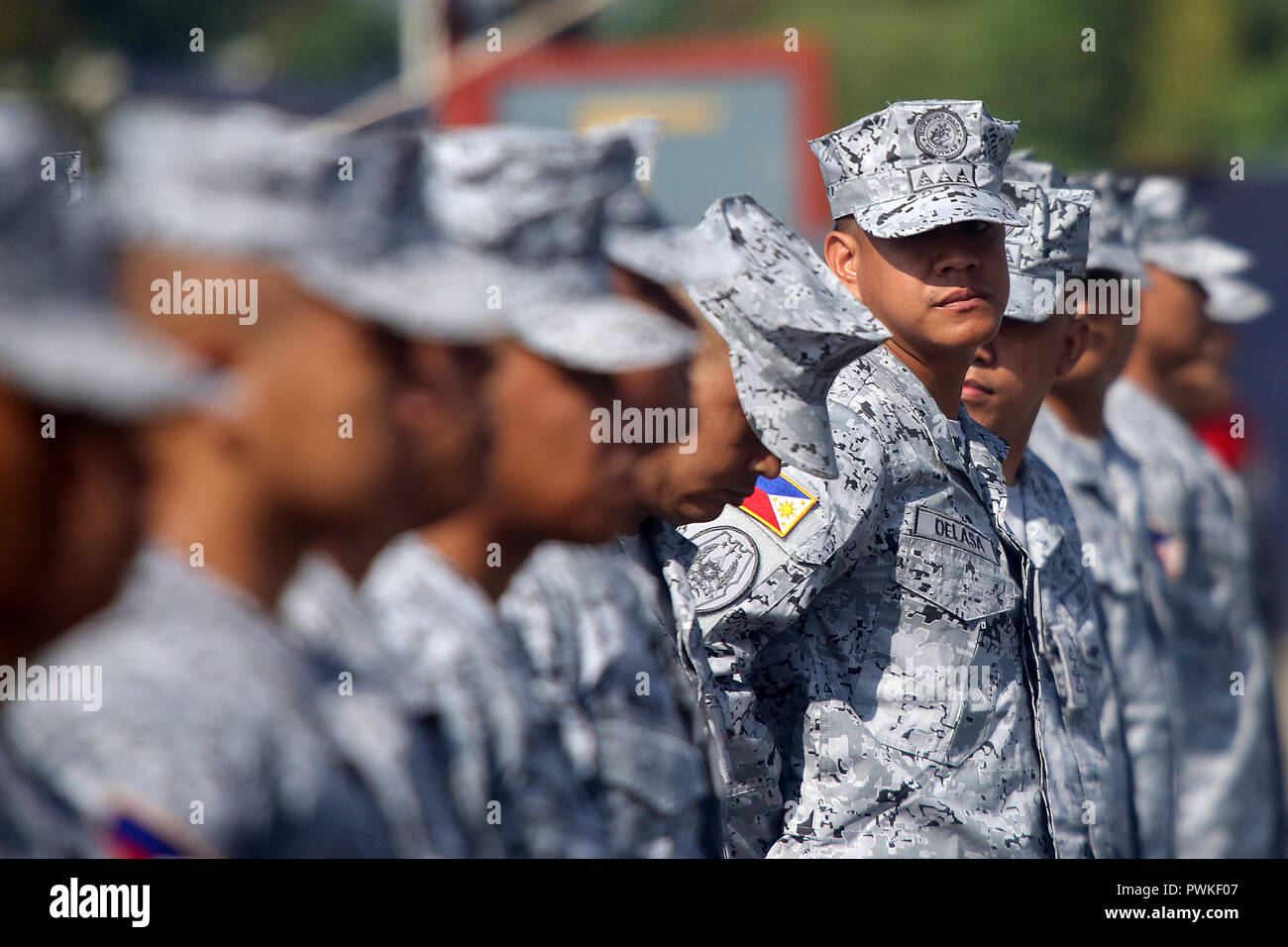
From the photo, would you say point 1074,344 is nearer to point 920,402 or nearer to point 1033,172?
point 1033,172

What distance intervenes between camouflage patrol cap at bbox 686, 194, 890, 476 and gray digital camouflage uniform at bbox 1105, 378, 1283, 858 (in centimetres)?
→ 294

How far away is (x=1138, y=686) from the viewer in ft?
15.5

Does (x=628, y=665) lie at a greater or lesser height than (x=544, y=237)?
lesser

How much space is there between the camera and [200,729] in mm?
1626

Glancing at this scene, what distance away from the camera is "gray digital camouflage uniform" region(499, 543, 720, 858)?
7.33 feet

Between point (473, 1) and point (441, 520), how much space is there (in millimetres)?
13968

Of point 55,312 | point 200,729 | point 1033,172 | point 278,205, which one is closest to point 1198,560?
point 1033,172

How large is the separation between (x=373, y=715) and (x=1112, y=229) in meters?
3.26

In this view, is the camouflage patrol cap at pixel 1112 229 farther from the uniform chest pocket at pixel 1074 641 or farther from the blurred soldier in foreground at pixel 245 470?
the blurred soldier in foreground at pixel 245 470

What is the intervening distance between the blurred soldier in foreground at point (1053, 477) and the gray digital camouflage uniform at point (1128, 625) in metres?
0.68
